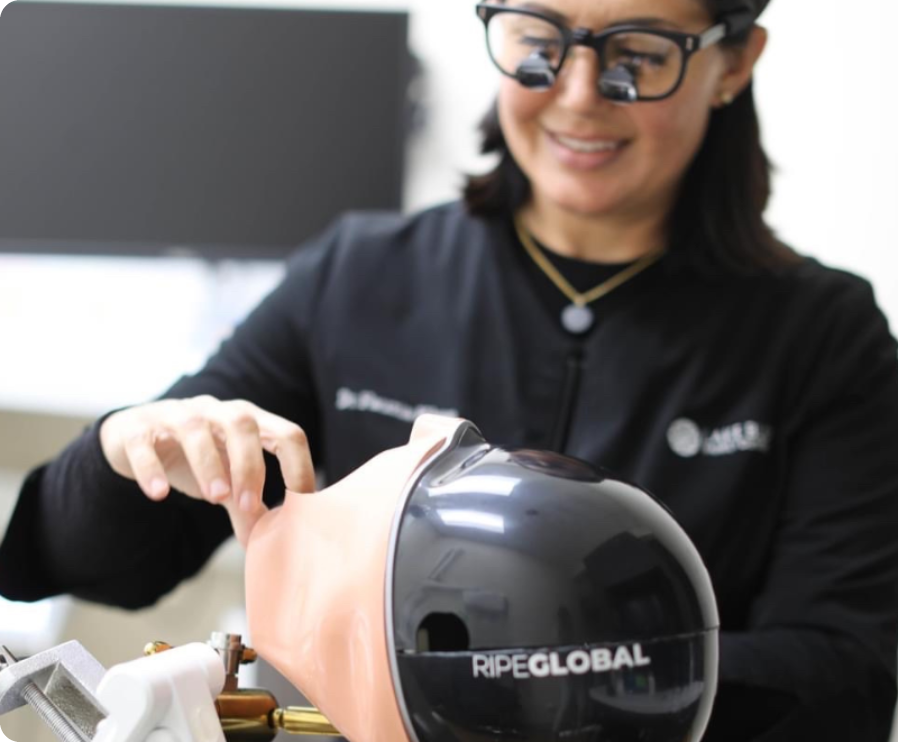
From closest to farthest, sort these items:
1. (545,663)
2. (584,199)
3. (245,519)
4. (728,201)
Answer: (545,663) < (245,519) < (584,199) < (728,201)

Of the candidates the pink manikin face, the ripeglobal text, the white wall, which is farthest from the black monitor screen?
the ripeglobal text

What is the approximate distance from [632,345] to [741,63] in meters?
0.30

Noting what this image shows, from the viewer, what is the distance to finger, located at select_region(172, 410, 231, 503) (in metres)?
0.67

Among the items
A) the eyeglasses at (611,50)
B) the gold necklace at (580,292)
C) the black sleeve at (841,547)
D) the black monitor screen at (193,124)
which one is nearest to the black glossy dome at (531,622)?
the black sleeve at (841,547)

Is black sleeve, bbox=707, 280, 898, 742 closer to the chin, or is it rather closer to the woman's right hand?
the chin

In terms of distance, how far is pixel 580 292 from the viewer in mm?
1203

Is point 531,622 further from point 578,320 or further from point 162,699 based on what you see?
point 578,320

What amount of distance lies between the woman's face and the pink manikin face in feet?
1.68

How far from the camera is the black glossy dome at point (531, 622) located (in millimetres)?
497

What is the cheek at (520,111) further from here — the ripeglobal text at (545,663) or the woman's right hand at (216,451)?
the ripeglobal text at (545,663)

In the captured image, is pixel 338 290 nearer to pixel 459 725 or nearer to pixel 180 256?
pixel 459 725

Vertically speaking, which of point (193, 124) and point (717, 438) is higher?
point (193, 124)

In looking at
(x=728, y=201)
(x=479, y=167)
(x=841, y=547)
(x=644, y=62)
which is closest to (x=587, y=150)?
(x=644, y=62)

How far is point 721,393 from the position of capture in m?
1.16
